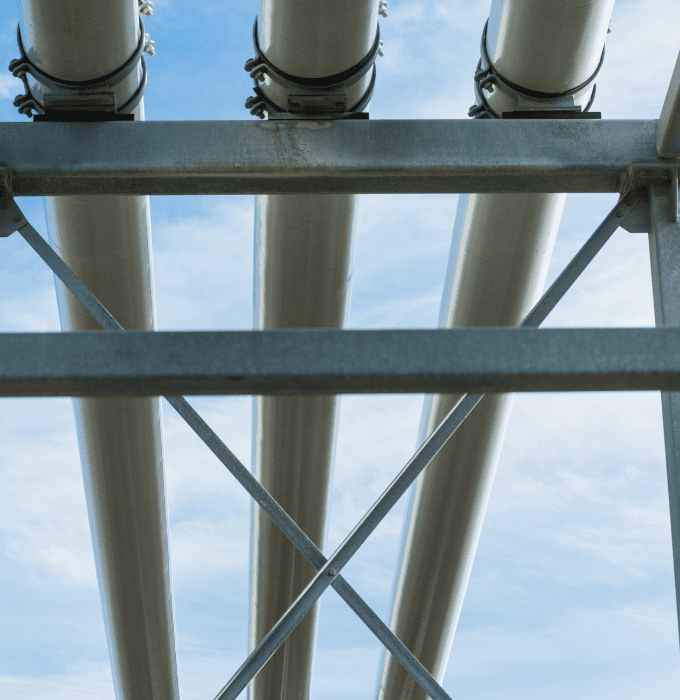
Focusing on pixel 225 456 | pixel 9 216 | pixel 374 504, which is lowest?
pixel 374 504

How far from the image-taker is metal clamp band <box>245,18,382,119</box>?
15.4 ft

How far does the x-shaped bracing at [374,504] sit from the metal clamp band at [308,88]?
1.32 meters

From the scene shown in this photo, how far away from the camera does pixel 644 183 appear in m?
4.47

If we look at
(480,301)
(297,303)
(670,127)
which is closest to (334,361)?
(670,127)

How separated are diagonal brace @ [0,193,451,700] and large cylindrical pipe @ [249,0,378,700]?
1.42 meters

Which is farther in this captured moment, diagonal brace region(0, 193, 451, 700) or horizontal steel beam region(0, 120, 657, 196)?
horizontal steel beam region(0, 120, 657, 196)

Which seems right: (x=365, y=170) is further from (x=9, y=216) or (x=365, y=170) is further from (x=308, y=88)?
(x=9, y=216)

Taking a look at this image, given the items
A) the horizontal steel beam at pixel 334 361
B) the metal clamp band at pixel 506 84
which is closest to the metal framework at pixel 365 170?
the metal clamp band at pixel 506 84

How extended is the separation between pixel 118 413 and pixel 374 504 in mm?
2421

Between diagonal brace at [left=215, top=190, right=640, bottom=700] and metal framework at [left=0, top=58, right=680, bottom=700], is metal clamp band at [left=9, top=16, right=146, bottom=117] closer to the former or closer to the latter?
metal framework at [left=0, top=58, right=680, bottom=700]

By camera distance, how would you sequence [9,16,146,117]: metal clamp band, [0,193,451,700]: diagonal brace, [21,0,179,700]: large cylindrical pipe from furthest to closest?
1. [9,16,146,117]: metal clamp band
2. [21,0,179,700]: large cylindrical pipe
3. [0,193,451,700]: diagonal brace

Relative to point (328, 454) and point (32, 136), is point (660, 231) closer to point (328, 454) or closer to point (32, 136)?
point (32, 136)

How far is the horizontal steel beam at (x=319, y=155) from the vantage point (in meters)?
4.44

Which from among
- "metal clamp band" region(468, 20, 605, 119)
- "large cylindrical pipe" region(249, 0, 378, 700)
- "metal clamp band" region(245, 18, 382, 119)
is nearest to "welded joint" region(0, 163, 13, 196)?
"metal clamp band" region(245, 18, 382, 119)
